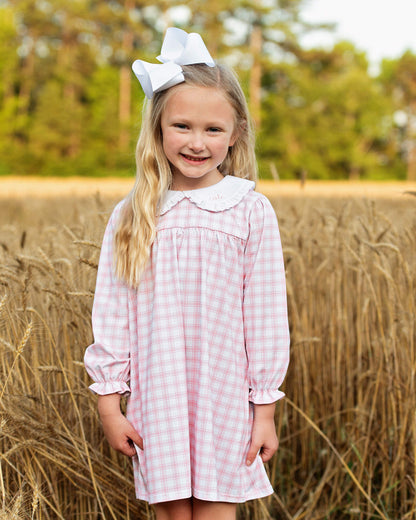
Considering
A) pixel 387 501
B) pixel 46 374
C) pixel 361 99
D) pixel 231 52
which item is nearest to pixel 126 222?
pixel 46 374

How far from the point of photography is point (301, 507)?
2.18 m

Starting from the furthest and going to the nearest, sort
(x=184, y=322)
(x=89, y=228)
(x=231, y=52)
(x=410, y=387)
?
(x=231, y=52) → (x=89, y=228) → (x=410, y=387) → (x=184, y=322)

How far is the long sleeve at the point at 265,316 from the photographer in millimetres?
1436

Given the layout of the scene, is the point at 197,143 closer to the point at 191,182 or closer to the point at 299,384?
the point at 191,182

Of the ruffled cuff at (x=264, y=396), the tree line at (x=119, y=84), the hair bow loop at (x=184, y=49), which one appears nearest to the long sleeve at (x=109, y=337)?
the ruffled cuff at (x=264, y=396)

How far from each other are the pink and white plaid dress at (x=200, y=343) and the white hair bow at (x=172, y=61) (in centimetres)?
24

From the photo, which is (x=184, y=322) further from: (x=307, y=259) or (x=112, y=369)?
(x=307, y=259)

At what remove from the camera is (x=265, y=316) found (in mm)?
1439

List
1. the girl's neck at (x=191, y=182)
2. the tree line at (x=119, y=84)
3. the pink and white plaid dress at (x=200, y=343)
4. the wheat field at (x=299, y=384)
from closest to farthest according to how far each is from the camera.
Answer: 1. the pink and white plaid dress at (x=200, y=343)
2. the girl's neck at (x=191, y=182)
3. the wheat field at (x=299, y=384)
4. the tree line at (x=119, y=84)

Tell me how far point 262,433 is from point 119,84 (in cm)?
2788

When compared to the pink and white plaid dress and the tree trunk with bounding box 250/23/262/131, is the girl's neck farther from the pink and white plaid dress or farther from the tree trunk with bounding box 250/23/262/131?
the tree trunk with bounding box 250/23/262/131

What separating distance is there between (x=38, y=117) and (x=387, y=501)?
27.2 m

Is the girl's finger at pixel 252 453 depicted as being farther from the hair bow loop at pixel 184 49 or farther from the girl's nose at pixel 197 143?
the hair bow loop at pixel 184 49

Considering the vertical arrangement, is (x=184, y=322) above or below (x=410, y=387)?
above
